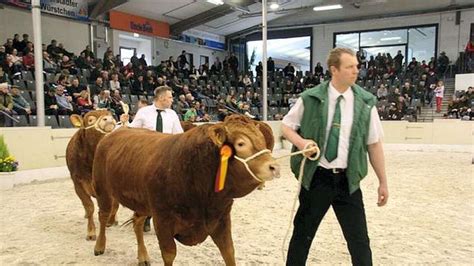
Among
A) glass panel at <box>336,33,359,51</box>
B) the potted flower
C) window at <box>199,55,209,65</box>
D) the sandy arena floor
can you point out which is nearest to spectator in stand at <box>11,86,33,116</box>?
the potted flower

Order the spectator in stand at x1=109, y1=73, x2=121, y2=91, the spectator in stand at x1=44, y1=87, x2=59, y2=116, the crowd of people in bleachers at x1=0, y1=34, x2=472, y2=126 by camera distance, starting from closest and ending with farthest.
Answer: the spectator in stand at x1=44, y1=87, x2=59, y2=116
the crowd of people in bleachers at x1=0, y1=34, x2=472, y2=126
the spectator in stand at x1=109, y1=73, x2=121, y2=91

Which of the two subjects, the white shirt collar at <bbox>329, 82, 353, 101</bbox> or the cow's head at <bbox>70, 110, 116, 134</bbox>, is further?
the cow's head at <bbox>70, 110, 116, 134</bbox>

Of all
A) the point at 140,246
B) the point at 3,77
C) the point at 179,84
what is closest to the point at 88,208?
the point at 140,246

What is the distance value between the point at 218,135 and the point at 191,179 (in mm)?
419

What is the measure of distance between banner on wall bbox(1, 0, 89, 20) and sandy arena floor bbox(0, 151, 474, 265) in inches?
390

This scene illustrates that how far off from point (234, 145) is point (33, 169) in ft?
22.9

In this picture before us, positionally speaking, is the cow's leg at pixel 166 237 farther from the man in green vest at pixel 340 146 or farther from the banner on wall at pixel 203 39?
the banner on wall at pixel 203 39

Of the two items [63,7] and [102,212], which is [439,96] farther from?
[102,212]

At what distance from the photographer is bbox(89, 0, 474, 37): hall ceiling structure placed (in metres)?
19.6

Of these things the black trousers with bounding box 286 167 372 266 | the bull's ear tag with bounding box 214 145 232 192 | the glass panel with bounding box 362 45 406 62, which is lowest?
the black trousers with bounding box 286 167 372 266

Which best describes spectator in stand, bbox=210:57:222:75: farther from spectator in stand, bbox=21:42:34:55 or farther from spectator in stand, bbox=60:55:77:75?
spectator in stand, bbox=21:42:34:55

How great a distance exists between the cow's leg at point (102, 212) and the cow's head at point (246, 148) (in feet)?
5.81

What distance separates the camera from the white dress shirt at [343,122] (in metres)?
2.50

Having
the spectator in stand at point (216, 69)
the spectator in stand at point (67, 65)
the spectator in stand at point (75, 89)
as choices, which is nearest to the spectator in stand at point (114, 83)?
the spectator in stand at point (67, 65)
